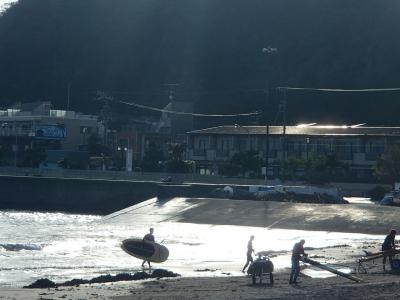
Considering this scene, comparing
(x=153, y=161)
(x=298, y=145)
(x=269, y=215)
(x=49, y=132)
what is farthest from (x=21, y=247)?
(x=49, y=132)

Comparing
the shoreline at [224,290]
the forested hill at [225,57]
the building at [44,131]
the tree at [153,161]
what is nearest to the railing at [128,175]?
the tree at [153,161]

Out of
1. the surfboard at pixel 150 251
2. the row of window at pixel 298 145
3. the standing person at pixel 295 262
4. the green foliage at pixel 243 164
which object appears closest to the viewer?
the standing person at pixel 295 262

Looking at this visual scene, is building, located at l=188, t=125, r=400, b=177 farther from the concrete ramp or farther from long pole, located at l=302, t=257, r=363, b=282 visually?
long pole, located at l=302, t=257, r=363, b=282

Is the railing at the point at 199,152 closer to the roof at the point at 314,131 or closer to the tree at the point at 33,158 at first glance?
the roof at the point at 314,131

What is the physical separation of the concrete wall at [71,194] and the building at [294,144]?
12.4 metres

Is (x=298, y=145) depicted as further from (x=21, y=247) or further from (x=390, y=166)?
(x=21, y=247)

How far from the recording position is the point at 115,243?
137 ft

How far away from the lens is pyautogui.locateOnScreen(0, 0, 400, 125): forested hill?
469 ft

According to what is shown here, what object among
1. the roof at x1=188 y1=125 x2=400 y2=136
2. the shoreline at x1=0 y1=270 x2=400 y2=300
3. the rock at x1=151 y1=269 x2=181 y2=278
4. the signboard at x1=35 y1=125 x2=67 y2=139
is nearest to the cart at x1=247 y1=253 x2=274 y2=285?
the shoreline at x1=0 y1=270 x2=400 y2=300

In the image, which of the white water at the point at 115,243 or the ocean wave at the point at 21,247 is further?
the ocean wave at the point at 21,247

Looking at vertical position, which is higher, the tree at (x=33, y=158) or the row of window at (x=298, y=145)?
the row of window at (x=298, y=145)

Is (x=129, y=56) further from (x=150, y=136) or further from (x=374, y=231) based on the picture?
(x=374, y=231)

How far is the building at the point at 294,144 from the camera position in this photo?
79.1 meters

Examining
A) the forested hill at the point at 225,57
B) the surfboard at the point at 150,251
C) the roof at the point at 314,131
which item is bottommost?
the surfboard at the point at 150,251
